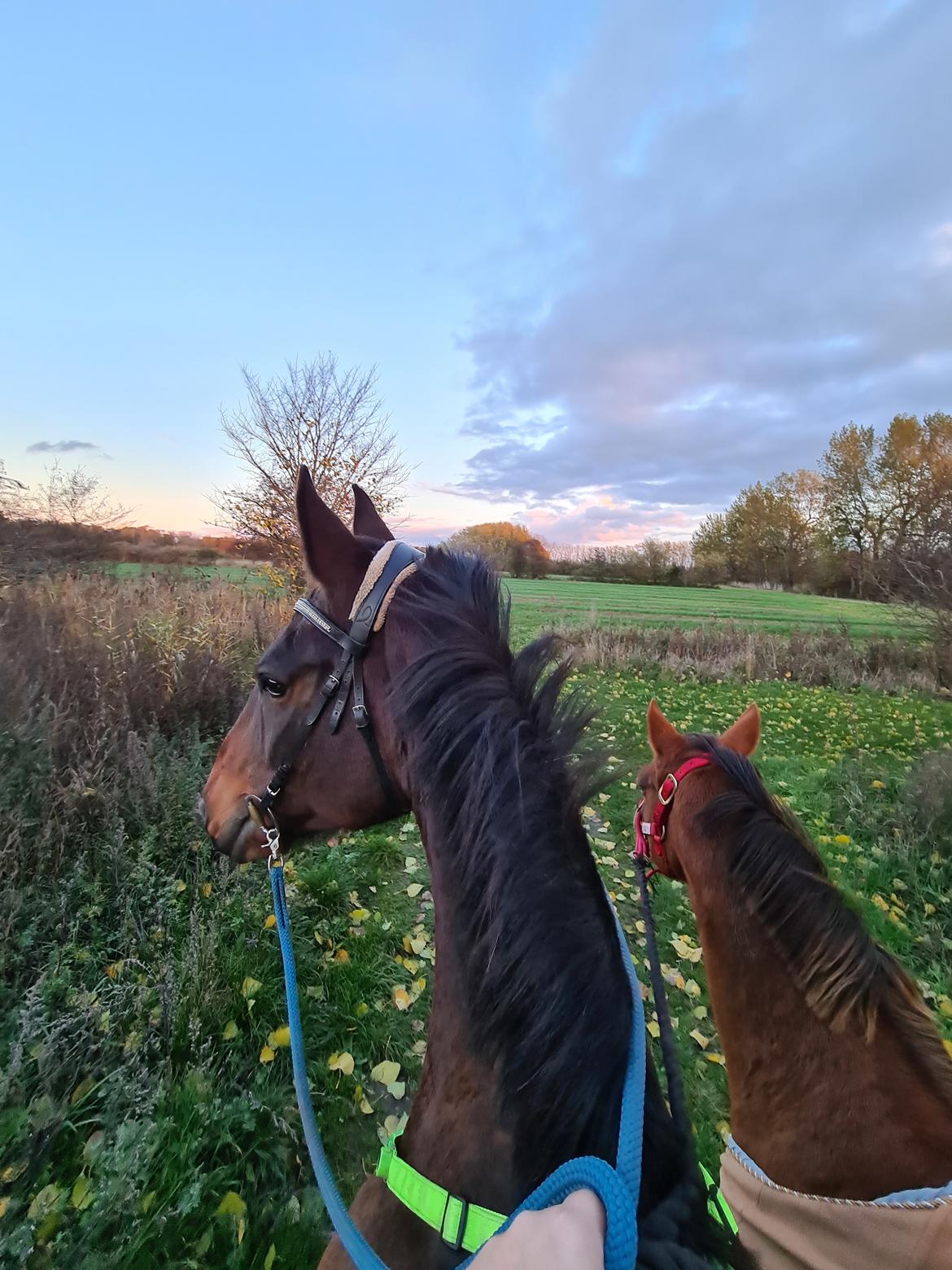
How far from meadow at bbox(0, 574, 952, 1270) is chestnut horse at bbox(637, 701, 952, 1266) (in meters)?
0.61

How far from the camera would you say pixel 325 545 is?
1538 millimetres

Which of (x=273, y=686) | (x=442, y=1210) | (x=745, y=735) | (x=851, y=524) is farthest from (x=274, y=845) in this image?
(x=851, y=524)

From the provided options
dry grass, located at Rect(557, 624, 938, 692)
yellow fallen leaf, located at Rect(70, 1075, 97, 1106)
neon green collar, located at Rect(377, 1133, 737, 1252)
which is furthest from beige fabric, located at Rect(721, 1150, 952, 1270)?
dry grass, located at Rect(557, 624, 938, 692)

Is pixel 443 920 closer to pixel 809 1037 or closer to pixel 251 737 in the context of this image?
pixel 251 737

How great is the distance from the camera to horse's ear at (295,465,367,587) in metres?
1.50

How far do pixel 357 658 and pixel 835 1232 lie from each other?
2061 mm

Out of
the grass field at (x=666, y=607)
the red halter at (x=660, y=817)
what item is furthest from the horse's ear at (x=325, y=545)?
the grass field at (x=666, y=607)

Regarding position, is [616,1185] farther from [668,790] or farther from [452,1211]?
[668,790]

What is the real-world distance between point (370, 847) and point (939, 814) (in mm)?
5786

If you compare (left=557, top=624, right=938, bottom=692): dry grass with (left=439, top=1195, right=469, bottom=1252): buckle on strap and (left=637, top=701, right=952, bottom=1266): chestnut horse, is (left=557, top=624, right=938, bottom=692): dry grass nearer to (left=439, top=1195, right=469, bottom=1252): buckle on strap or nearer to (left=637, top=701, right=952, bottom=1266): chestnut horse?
(left=637, top=701, right=952, bottom=1266): chestnut horse

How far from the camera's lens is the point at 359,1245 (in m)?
1.11

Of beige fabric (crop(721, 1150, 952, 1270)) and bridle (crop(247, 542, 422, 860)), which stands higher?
bridle (crop(247, 542, 422, 860))

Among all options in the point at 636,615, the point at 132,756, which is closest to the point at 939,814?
the point at 132,756

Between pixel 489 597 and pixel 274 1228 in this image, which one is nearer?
pixel 489 597
